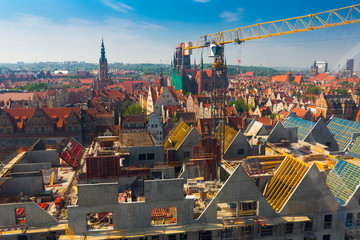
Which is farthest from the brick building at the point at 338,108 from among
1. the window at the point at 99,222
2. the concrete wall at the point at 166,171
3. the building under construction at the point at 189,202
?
the window at the point at 99,222

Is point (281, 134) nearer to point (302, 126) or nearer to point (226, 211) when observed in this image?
point (302, 126)

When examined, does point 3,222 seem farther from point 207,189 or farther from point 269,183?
point 269,183

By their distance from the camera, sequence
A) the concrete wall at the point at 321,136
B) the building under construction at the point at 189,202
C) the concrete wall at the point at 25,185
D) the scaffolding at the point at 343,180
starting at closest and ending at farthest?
1. the building under construction at the point at 189,202
2. the scaffolding at the point at 343,180
3. the concrete wall at the point at 25,185
4. the concrete wall at the point at 321,136

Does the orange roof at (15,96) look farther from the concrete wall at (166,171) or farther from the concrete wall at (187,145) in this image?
the concrete wall at (166,171)

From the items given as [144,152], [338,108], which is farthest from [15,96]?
[338,108]

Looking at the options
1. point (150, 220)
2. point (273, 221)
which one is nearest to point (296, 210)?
point (273, 221)

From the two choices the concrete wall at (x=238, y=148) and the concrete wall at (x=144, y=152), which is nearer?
the concrete wall at (x=144, y=152)

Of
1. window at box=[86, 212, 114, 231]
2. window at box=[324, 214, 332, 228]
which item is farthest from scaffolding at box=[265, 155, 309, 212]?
window at box=[86, 212, 114, 231]
